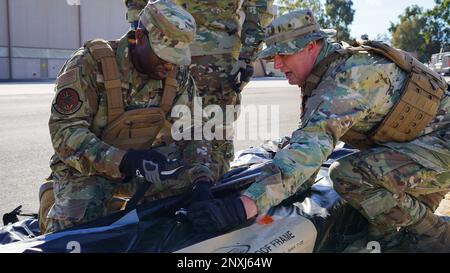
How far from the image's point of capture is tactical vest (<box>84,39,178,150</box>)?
2533 millimetres

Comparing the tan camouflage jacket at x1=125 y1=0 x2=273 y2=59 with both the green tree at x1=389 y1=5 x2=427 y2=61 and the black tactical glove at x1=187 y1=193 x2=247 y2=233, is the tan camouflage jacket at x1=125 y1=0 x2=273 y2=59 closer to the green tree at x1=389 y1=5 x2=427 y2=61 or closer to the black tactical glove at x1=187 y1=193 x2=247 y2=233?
the black tactical glove at x1=187 y1=193 x2=247 y2=233

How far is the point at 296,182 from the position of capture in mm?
2164

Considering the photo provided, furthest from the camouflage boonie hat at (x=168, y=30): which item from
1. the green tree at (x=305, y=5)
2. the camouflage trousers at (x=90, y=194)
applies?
the green tree at (x=305, y=5)

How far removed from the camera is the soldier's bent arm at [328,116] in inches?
83.8

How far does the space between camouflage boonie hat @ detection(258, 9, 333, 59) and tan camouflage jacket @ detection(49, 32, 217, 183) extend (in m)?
0.69

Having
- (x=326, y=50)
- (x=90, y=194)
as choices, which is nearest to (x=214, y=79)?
(x=326, y=50)

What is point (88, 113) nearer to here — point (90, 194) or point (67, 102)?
point (67, 102)

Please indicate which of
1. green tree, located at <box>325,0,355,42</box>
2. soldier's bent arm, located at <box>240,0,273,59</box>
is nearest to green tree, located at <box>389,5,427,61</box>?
green tree, located at <box>325,0,355,42</box>

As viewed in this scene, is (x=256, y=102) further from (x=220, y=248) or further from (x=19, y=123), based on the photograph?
(x=220, y=248)

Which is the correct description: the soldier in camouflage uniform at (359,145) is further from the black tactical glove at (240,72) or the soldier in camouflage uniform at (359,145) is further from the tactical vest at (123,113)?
the black tactical glove at (240,72)

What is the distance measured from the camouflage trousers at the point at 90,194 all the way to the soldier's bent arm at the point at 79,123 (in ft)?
0.37

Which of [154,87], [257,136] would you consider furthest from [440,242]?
[257,136]

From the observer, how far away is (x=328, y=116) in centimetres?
222

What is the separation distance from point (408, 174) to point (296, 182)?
80 centimetres
